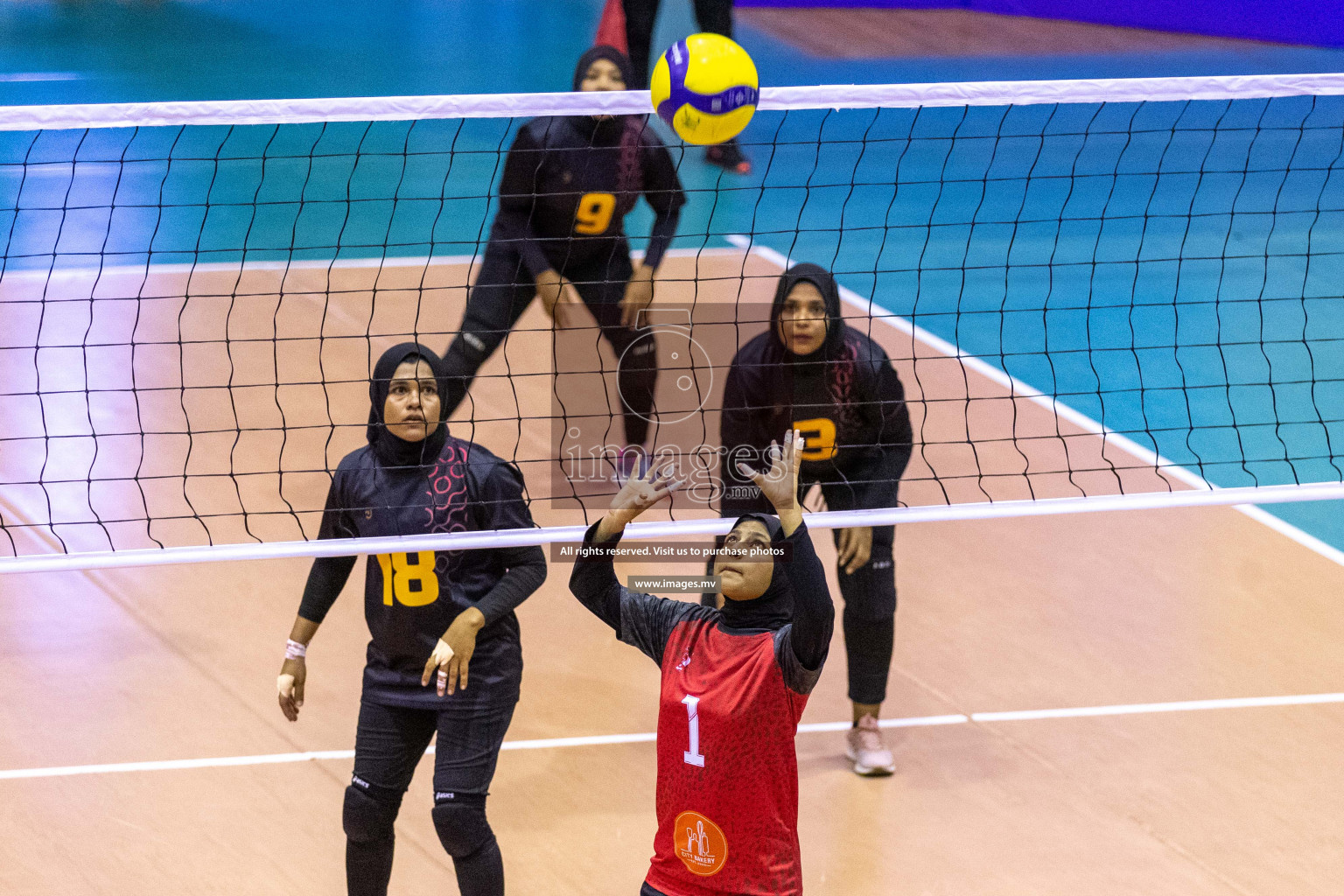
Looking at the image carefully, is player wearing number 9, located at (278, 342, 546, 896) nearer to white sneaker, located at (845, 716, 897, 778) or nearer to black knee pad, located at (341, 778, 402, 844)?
black knee pad, located at (341, 778, 402, 844)

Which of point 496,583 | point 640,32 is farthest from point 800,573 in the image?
point 640,32

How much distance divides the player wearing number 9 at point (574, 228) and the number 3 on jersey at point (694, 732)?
3.11 m

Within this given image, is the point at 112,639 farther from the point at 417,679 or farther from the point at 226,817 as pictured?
the point at 417,679

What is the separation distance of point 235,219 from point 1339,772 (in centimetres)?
887

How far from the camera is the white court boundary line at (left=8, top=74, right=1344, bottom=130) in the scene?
4.22 meters

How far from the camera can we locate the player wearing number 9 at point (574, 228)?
648 cm

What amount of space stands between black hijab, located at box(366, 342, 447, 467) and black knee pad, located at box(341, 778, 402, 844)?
2.97 ft

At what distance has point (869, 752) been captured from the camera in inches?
204

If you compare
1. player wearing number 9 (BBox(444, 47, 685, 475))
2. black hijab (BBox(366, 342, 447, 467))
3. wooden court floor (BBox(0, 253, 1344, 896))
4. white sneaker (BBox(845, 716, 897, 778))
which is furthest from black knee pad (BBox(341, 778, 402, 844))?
player wearing number 9 (BBox(444, 47, 685, 475))

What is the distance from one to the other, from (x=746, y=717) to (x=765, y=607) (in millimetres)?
300

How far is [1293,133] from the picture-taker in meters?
14.2

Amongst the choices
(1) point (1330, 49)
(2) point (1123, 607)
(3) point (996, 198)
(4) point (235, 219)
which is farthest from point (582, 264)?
(1) point (1330, 49)

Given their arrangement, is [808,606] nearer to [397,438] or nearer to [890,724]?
[397,438]

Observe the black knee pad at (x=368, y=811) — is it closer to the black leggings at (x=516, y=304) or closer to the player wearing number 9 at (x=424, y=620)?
the player wearing number 9 at (x=424, y=620)
